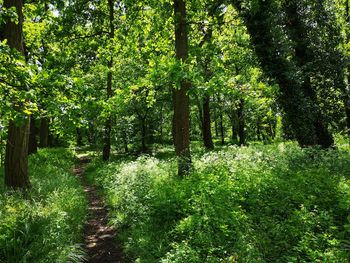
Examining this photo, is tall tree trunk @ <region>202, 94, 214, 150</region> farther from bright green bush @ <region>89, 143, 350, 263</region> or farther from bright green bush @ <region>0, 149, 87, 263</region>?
bright green bush @ <region>0, 149, 87, 263</region>

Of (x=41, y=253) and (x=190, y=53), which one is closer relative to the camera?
(x=41, y=253)

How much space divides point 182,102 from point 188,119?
0.72m

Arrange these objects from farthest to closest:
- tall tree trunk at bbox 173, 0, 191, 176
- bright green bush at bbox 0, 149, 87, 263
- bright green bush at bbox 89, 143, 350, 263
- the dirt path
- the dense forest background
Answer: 1. tall tree trunk at bbox 173, 0, 191, 176
2. the dirt path
3. bright green bush at bbox 0, 149, 87, 263
4. the dense forest background
5. bright green bush at bbox 89, 143, 350, 263

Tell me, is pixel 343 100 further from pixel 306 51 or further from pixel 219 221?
pixel 219 221

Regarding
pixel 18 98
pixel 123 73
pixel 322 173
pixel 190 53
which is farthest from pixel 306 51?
pixel 18 98

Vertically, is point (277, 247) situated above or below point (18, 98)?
below

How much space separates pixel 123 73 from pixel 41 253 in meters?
14.6

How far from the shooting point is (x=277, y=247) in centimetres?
483

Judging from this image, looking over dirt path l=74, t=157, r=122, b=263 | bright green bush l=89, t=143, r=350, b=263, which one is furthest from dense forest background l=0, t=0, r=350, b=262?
dirt path l=74, t=157, r=122, b=263

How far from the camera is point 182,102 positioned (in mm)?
9406

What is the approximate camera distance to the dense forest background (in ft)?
16.2

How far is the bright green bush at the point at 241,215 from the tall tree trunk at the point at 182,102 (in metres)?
0.57

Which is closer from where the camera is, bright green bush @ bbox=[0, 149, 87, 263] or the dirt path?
bright green bush @ bbox=[0, 149, 87, 263]

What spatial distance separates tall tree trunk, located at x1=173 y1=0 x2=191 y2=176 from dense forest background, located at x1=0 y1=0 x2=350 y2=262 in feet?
0.12
